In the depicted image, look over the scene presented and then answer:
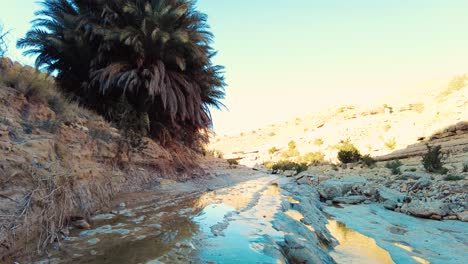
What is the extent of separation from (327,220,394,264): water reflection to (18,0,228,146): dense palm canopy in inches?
213

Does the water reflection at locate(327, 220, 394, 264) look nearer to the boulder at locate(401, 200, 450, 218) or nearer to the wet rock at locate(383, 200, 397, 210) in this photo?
the boulder at locate(401, 200, 450, 218)

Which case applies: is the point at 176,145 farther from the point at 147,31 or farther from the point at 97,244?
the point at 97,244

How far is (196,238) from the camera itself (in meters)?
3.44

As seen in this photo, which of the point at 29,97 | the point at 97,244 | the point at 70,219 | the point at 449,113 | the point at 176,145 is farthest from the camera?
the point at 449,113

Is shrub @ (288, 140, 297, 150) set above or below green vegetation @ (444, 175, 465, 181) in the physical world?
above

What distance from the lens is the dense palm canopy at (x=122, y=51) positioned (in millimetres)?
7629

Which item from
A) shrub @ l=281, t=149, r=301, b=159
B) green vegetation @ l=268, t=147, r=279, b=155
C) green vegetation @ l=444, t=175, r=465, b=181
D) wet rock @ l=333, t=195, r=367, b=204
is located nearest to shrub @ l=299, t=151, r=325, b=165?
shrub @ l=281, t=149, r=301, b=159

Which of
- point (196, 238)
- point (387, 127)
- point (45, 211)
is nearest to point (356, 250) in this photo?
point (196, 238)

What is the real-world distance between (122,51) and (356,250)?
7706 mm

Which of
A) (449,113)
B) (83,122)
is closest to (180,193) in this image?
(83,122)

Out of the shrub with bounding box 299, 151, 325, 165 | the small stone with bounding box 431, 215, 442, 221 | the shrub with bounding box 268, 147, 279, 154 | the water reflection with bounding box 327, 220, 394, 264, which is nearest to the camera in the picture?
the water reflection with bounding box 327, 220, 394, 264

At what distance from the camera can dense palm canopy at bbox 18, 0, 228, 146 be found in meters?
7.63

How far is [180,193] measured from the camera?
6.81 metres

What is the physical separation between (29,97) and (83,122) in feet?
3.48
